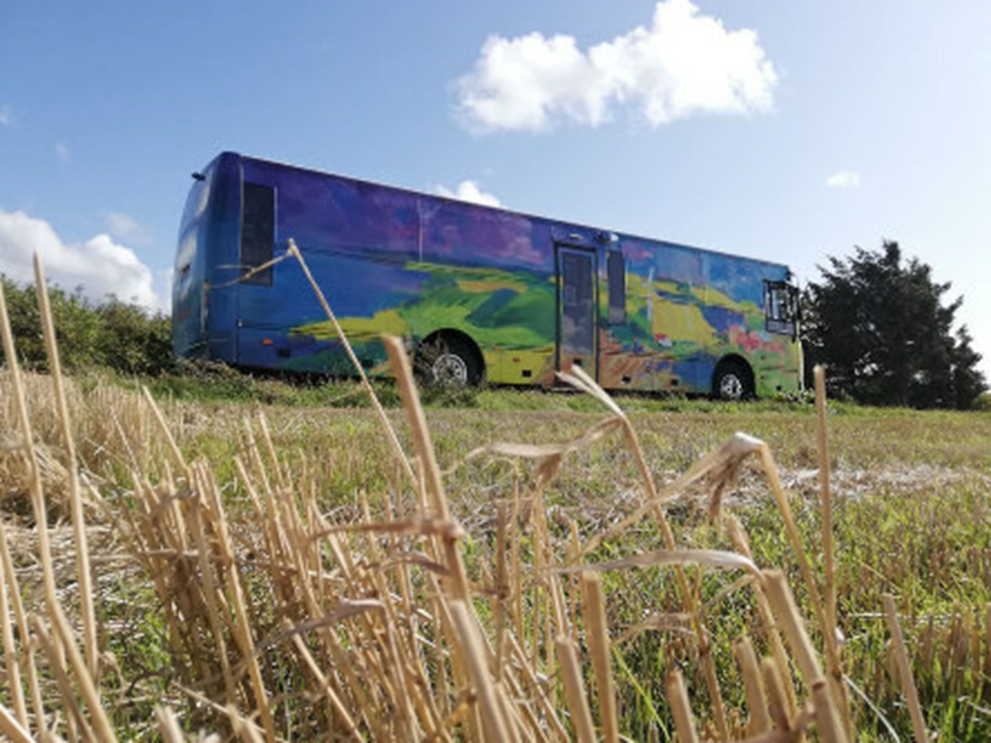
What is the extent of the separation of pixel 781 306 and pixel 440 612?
14.5 meters

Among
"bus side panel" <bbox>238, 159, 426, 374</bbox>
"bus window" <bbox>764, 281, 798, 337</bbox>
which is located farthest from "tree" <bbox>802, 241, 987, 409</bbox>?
"bus side panel" <bbox>238, 159, 426, 374</bbox>

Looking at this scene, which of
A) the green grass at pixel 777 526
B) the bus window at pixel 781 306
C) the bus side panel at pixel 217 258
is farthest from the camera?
the bus window at pixel 781 306

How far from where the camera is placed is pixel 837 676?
1.52 ft

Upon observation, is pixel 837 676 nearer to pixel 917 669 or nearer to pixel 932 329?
pixel 917 669

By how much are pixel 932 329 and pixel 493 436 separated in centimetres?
2613

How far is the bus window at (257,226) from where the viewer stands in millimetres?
8375

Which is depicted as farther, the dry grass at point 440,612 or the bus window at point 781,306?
the bus window at point 781,306

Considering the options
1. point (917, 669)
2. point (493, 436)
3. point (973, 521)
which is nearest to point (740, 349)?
point (493, 436)

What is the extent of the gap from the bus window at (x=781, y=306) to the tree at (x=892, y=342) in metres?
11.1

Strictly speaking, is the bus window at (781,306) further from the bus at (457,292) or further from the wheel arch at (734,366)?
the wheel arch at (734,366)

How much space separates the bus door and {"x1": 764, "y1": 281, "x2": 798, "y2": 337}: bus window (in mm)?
4089

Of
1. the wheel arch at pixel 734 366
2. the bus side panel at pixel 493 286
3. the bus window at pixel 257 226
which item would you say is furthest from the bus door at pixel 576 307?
the bus window at pixel 257 226

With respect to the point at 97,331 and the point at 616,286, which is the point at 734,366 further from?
the point at 97,331

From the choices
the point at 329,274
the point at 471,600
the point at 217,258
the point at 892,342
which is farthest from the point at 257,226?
the point at 892,342
